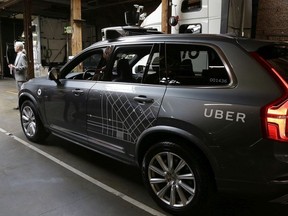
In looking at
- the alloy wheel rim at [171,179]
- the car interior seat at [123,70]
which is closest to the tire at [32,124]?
the car interior seat at [123,70]

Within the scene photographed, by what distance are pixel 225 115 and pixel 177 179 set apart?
2.68ft

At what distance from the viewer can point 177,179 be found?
2.87m

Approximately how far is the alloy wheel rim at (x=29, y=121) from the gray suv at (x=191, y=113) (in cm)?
138

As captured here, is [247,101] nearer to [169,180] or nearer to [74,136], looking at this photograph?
[169,180]

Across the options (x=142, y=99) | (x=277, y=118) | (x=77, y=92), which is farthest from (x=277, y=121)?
(x=77, y=92)

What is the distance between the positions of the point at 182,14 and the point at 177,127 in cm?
456

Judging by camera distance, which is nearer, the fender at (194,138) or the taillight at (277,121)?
the taillight at (277,121)

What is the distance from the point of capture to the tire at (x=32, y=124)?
4.89 m

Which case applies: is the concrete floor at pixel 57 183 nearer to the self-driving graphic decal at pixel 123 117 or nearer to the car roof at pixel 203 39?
the self-driving graphic decal at pixel 123 117

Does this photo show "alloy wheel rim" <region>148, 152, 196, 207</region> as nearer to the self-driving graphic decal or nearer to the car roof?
the self-driving graphic decal

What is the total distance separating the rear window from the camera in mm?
2430

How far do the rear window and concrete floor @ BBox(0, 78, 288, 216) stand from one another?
139cm

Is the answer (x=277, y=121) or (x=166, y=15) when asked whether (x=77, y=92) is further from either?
(x=166, y=15)

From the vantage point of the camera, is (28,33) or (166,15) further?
(28,33)
